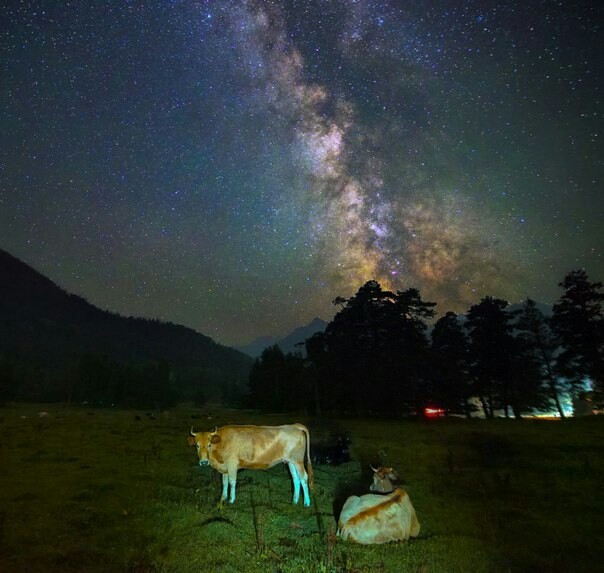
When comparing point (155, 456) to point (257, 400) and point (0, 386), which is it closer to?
point (257, 400)

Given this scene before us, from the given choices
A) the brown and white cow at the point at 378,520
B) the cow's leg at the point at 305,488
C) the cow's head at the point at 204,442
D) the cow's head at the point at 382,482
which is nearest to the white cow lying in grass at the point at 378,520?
the brown and white cow at the point at 378,520

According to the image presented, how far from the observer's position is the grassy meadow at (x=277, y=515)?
7.36m

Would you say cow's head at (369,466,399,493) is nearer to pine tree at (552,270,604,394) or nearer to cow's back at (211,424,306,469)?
cow's back at (211,424,306,469)

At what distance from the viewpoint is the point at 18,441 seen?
2244 cm

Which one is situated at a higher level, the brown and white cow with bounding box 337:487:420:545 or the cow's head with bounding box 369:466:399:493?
the cow's head with bounding box 369:466:399:493

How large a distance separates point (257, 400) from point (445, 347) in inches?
1496

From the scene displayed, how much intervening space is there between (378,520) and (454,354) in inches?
1597

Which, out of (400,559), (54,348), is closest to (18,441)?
(400,559)

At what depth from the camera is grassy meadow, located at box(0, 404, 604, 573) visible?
7.36 m

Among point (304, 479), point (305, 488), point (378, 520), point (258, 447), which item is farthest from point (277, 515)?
point (378, 520)

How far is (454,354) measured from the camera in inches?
1781

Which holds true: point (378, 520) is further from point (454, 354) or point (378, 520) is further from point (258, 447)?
point (454, 354)

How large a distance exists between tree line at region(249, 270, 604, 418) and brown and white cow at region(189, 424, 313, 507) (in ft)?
95.8

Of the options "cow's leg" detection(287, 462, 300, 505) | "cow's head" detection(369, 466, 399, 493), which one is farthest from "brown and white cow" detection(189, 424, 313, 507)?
"cow's head" detection(369, 466, 399, 493)
